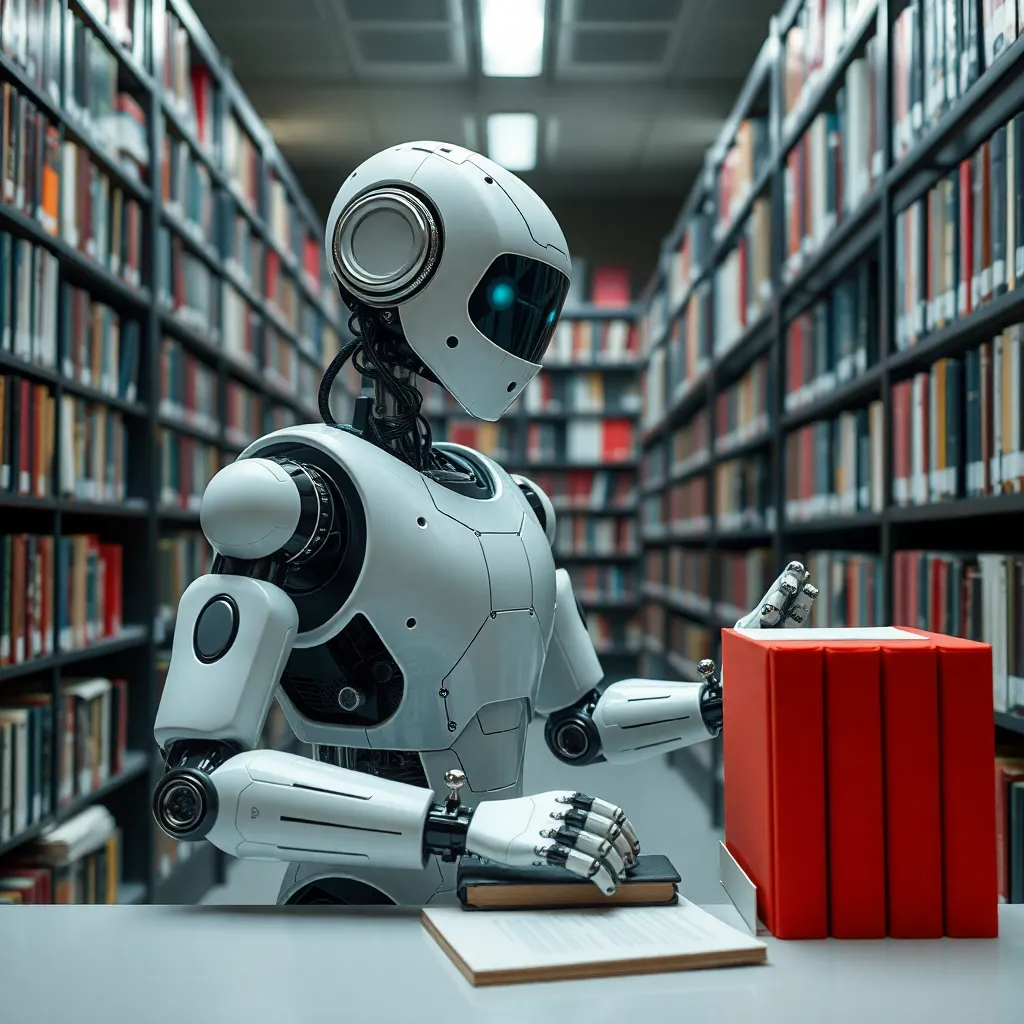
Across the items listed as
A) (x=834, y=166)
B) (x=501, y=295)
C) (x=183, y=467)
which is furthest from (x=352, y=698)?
(x=183, y=467)

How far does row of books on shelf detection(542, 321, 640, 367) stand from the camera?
7809mm

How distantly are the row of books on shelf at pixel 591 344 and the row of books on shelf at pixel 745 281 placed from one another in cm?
293

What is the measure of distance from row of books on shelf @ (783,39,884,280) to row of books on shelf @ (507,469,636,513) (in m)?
4.46

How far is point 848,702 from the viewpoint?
99cm

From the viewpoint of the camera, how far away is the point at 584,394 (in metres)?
7.86

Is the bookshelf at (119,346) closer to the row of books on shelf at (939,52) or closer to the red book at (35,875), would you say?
the red book at (35,875)

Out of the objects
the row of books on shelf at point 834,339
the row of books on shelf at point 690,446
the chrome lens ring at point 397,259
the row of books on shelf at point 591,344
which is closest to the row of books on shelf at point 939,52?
the row of books on shelf at point 834,339

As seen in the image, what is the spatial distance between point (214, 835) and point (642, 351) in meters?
6.92

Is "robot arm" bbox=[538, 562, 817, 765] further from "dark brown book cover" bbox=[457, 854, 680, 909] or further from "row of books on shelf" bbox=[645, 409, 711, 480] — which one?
"row of books on shelf" bbox=[645, 409, 711, 480]

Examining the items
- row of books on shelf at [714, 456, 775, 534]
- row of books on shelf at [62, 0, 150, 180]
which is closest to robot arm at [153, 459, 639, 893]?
row of books on shelf at [62, 0, 150, 180]

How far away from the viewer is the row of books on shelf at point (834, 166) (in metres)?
2.64

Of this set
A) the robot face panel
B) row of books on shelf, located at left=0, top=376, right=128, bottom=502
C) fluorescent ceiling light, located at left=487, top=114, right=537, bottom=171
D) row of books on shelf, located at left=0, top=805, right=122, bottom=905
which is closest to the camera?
the robot face panel

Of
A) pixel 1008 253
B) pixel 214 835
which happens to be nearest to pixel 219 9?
pixel 1008 253

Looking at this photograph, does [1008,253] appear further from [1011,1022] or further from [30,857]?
[30,857]
